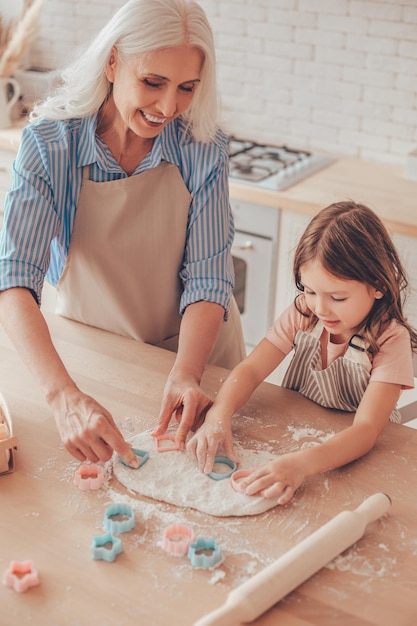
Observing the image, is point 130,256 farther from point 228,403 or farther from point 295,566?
point 295,566

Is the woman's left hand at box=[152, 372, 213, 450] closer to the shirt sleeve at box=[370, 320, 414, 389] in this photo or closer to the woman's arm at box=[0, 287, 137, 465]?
the woman's arm at box=[0, 287, 137, 465]

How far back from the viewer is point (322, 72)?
304 cm

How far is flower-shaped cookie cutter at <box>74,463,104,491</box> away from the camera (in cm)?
125

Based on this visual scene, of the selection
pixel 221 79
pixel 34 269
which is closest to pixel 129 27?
pixel 34 269

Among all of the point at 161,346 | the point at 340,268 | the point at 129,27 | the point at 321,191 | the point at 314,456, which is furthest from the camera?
the point at 321,191

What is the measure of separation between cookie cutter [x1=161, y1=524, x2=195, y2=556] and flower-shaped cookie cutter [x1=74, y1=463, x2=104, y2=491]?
6.3 inches

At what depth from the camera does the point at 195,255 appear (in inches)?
67.6

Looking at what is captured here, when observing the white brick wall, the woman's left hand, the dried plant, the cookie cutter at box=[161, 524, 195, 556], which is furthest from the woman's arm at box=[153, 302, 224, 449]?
the dried plant

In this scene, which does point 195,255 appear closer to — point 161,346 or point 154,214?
point 154,214

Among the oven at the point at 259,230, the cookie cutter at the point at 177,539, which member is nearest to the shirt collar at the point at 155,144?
the cookie cutter at the point at 177,539

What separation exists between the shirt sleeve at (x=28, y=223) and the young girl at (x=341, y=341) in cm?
46

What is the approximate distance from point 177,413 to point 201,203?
502mm

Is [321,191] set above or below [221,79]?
below

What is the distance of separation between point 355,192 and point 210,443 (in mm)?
1659
